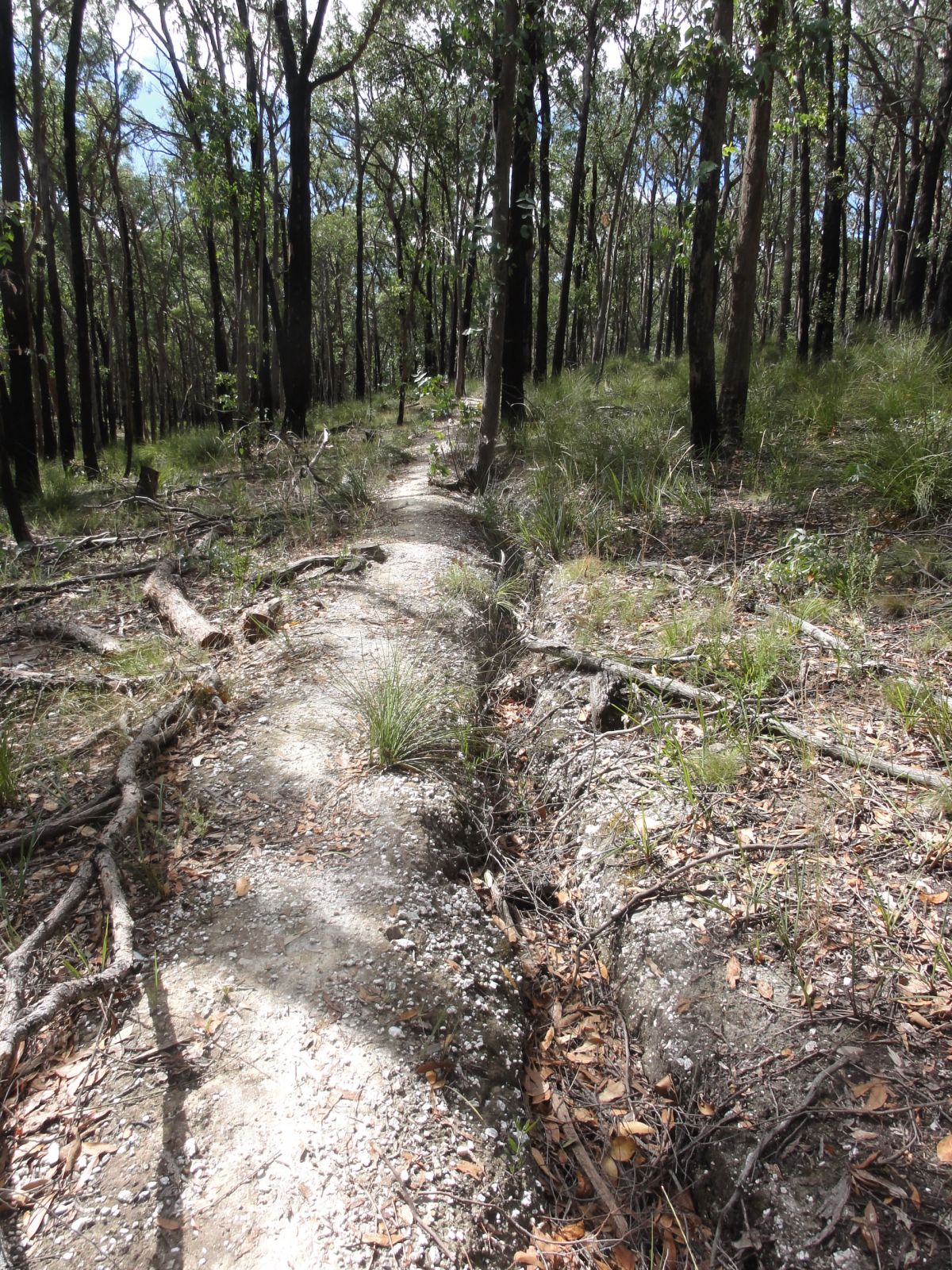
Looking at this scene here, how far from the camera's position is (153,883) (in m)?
2.63

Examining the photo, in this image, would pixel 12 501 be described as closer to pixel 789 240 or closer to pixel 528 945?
pixel 528 945

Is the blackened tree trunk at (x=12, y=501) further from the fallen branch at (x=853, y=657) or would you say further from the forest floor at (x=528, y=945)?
the fallen branch at (x=853, y=657)

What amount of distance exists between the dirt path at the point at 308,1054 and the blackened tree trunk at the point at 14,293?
6663mm

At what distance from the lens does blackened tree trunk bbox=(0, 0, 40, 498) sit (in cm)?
764

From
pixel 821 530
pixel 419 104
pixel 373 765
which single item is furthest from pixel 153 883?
pixel 419 104

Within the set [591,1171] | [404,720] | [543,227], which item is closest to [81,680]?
[404,720]

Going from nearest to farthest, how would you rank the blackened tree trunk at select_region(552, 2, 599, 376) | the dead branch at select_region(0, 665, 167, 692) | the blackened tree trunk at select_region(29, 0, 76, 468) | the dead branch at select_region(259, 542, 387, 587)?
the dead branch at select_region(0, 665, 167, 692) → the dead branch at select_region(259, 542, 387, 587) → the blackened tree trunk at select_region(29, 0, 76, 468) → the blackened tree trunk at select_region(552, 2, 599, 376)

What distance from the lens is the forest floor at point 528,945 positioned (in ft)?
5.74

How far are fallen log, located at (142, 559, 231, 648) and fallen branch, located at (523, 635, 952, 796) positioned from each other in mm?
2065

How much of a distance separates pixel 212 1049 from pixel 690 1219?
4.58ft

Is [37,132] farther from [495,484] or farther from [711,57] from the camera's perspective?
[711,57]

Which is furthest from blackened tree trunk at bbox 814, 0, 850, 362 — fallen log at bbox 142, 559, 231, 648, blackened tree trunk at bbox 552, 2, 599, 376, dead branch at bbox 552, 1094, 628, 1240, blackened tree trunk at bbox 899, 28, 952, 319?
dead branch at bbox 552, 1094, 628, 1240

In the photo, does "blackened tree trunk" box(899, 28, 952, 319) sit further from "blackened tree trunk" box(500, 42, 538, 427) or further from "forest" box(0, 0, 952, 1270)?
"blackened tree trunk" box(500, 42, 538, 427)

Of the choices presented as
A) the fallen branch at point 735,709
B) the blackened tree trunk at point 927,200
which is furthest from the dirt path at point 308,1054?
the blackened tree trunk at point 927,200
